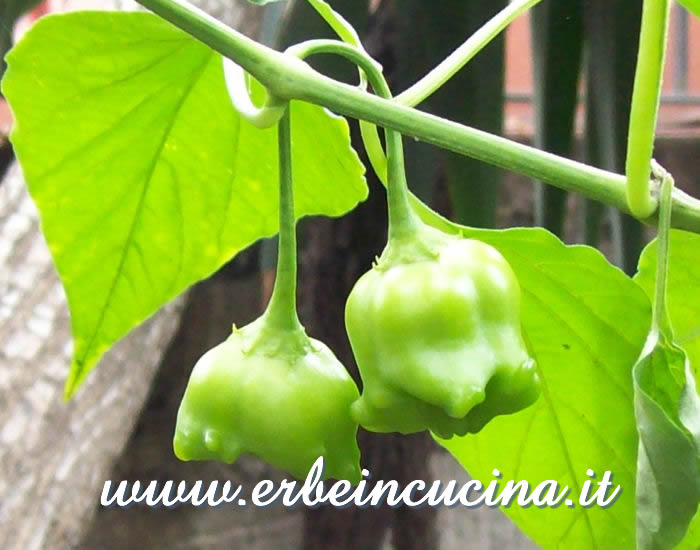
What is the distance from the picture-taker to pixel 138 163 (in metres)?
0.27

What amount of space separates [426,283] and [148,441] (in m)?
0.94

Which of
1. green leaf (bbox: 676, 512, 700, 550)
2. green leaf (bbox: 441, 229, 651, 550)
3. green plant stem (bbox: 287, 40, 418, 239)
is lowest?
green leaf (bbox: 676, 512, 700, 550)

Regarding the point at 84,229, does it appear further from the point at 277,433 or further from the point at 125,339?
the point at 125,339

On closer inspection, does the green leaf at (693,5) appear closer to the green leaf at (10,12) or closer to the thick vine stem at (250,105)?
the thick vine stem at (250,105)

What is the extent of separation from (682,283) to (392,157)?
11 cm

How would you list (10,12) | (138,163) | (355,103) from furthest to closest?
(10,12) → (138,163) → (355,103)

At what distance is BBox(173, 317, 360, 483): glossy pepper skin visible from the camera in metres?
0.17

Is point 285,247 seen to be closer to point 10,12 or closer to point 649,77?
point 649,77

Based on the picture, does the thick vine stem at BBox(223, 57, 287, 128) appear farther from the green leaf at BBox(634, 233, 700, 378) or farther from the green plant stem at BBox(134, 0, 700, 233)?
the green leaf at BBox(634, 233, 700, 378)

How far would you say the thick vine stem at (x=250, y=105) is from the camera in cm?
17

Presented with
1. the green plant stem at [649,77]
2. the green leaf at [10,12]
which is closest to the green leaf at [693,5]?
the green plant stem at [649,77]

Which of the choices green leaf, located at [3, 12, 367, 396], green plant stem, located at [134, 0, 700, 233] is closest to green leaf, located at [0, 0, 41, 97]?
green leaf, located at [3, 12, 367, 396]

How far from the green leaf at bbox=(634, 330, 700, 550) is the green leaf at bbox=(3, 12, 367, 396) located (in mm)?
104

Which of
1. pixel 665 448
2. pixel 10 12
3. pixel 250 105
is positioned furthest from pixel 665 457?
pixel 10 12
